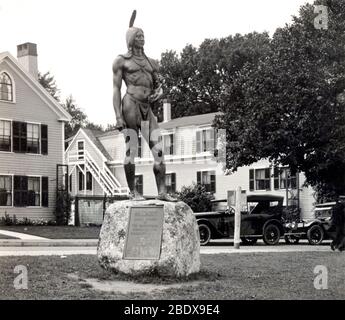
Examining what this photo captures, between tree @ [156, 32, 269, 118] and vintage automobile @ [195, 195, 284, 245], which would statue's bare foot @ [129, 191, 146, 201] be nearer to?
vintage automobile @ [195, 195, 284, 245]

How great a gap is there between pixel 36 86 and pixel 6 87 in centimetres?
158

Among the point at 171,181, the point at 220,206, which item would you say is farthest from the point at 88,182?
the point at 220,206

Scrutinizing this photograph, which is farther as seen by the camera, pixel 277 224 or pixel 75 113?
pixel 75 113

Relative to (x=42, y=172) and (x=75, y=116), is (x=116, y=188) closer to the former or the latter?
(x=42, y=172)

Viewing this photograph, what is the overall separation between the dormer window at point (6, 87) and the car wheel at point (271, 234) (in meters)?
16.0

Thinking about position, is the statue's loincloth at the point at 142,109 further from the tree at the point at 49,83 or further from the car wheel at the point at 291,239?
the tree at the point at 49,83

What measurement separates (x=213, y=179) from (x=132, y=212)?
109 ft

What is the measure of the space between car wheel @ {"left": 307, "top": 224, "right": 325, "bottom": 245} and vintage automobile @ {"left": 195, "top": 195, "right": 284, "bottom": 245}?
3.55 feet

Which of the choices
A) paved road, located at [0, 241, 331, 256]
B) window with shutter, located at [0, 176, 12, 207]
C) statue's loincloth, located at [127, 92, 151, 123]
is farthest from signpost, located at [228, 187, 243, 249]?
window with shutter, located at [0, 176, 12, 207]

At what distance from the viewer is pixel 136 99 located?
1061 cm

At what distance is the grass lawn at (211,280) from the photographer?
834cm

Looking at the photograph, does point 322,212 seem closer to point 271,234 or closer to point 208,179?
point 271,234

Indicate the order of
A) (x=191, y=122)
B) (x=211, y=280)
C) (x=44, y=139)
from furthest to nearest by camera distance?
(x=191, y=122) → (x=44, y=139) → (x=211, y=280)

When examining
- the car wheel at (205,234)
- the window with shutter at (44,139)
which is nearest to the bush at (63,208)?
the window with shutter at (44,139)
